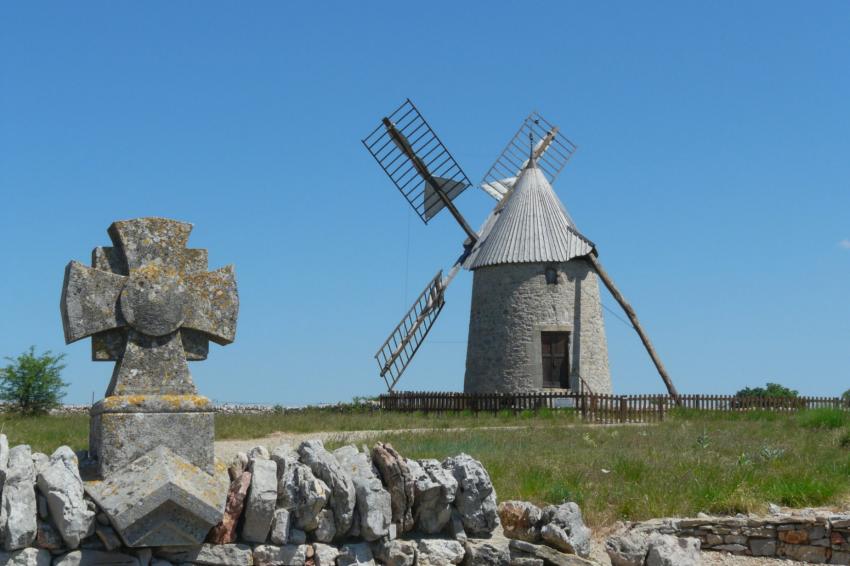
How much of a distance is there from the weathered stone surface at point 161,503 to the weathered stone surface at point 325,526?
753mm

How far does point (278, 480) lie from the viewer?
6863 mm

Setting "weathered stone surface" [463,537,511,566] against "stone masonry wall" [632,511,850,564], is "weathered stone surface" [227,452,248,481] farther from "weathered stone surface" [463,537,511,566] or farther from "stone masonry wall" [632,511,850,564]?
"stone masonry wall" [632,511,850,564]

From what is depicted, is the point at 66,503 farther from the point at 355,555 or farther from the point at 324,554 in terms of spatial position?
the point at 355,555

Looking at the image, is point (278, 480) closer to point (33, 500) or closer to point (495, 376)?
point (33, 500)

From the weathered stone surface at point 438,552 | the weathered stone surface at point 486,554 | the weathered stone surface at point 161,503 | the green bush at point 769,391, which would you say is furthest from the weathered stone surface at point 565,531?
the green bush at point 769,391

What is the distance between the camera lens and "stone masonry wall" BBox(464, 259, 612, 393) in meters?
26.1

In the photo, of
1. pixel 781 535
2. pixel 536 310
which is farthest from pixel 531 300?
pixel 781 535

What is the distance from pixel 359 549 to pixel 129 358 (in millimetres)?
2336

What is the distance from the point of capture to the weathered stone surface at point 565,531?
7.64 metres

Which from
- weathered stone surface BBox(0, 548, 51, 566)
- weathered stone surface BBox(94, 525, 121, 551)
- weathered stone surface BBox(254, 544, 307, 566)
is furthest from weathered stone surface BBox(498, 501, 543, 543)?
weathered stone surface BBox(0, 548, 51, 566)

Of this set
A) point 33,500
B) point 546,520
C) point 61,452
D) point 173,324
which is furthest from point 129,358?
point 546,520

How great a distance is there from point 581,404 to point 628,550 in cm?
1752

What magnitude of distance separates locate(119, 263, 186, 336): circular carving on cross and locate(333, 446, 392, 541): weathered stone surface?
6.03 ft

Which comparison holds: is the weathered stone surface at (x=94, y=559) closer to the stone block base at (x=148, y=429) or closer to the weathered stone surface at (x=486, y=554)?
the stone block base at (x=148, y=429)
